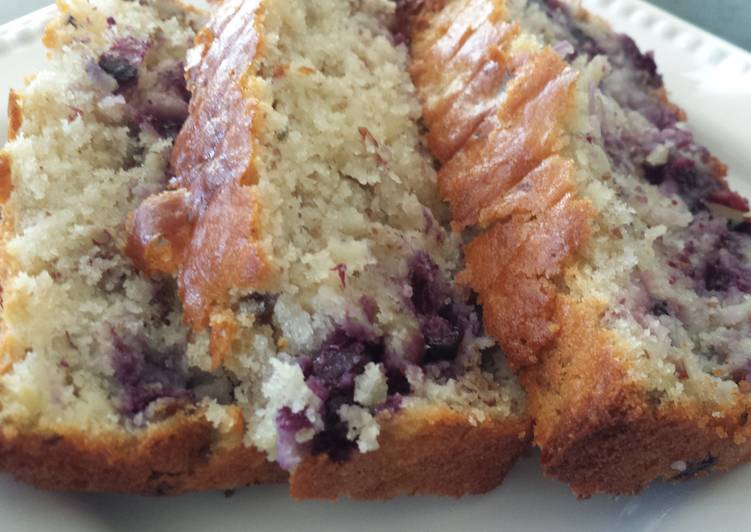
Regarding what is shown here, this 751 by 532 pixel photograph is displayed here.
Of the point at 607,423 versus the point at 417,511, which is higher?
the point at 607,423

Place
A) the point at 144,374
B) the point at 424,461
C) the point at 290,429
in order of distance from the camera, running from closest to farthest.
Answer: the point at 290,429
the point at 144,374
the point at 424,461

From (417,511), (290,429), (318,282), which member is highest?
(318,282)

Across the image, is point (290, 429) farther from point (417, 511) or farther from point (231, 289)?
point (417, 511)

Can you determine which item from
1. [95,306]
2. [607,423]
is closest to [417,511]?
[607,423]

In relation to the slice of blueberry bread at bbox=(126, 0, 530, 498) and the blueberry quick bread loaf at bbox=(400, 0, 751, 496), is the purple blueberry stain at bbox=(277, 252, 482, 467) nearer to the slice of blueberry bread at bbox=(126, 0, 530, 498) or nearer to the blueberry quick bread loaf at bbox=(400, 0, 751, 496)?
the slice of blueberry bread at bbox=(126, 0, 530, 498)

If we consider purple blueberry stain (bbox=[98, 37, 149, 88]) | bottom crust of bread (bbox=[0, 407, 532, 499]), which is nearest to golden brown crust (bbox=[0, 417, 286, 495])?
bottom crust of bread (bbox=[0, 407, 532, 499])

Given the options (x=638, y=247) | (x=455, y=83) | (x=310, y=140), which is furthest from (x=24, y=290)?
(x=638, y=247)
